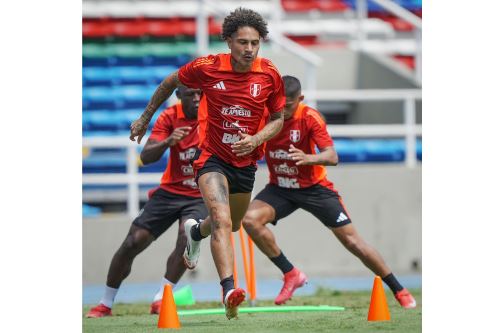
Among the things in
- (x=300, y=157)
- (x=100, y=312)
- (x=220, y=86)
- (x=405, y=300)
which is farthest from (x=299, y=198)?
(x=220, y=86)

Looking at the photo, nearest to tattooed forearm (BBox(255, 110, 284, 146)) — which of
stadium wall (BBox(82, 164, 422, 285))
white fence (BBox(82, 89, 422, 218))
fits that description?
stadium wall (BBox(82, 164, 422, 285))

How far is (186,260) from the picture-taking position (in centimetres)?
870

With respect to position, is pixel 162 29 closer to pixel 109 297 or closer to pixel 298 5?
pixel 298 5

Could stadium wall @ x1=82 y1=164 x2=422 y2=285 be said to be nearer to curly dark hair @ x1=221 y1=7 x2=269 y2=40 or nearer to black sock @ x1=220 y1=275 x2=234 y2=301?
curly dark hair @ x1=221 y1=7 x2=269 y2=40

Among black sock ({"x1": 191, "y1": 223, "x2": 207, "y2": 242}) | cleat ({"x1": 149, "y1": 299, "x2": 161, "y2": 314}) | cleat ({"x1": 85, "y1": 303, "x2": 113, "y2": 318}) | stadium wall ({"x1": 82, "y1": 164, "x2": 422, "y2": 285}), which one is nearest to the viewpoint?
black sock ({"x1": 191, "y1": 223, "x2": 207, "y2": 242})

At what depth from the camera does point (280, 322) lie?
837cm

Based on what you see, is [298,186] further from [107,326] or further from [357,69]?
[357,69]

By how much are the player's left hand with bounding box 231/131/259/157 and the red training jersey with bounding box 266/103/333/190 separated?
2.07m

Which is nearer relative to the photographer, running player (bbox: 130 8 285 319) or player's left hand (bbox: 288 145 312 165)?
running player (bbox: 130 8 285 319)

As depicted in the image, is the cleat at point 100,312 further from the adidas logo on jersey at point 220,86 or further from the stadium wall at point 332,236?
the stadium wall at point 332,236

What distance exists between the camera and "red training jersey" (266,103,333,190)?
395 inches
